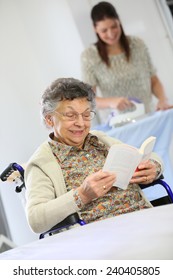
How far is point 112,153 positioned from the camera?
5.90 feet

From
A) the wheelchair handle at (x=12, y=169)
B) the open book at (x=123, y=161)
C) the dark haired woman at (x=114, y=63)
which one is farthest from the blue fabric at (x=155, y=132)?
the open book at (x=123, y=161)

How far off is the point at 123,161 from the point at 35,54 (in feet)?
8.78

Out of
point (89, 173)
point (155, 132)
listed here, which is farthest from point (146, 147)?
point (155, 132)

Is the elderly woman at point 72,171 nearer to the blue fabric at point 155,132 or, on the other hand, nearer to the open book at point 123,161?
the open book at point 123,161

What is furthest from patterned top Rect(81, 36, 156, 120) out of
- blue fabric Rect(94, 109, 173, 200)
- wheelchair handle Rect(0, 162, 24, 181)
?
wheelchair handle Rect(0, 162, 24, 181)

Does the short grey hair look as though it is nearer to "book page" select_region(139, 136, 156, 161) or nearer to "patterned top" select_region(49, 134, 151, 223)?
"patterned top" select_region(49, 134, 151, 223)

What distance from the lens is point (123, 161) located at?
1822mm

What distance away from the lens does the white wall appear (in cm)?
394

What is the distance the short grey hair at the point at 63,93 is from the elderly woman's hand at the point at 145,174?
0.33 m

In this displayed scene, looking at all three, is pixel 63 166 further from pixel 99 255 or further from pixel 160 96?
pixel 160 96

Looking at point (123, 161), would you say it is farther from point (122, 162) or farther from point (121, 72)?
point (121, 72)

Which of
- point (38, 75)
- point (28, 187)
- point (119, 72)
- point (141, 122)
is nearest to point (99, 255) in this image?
point (28, 187)

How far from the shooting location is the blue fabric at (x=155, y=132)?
10.7ft

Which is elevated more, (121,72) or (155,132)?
(121,72)
